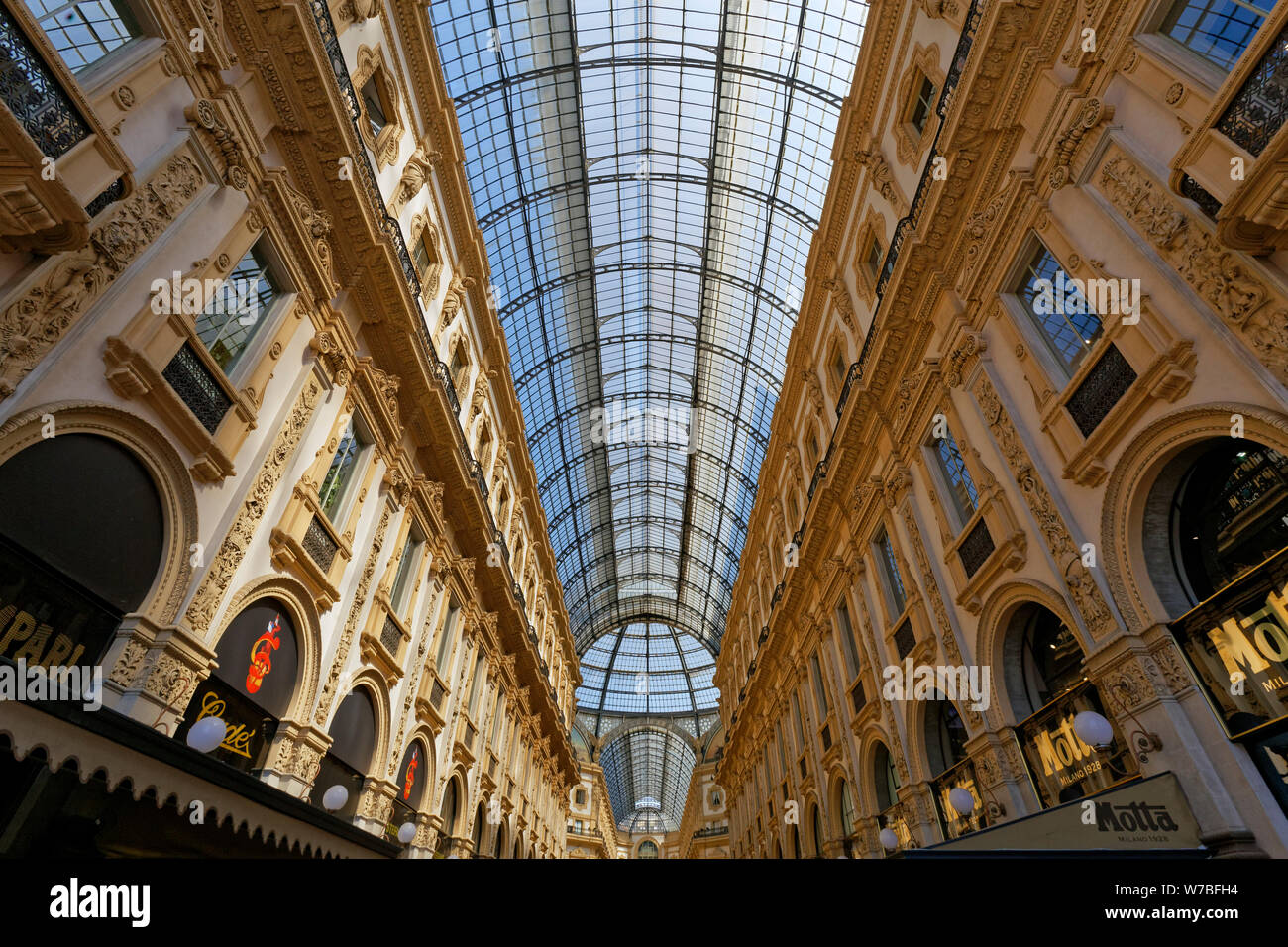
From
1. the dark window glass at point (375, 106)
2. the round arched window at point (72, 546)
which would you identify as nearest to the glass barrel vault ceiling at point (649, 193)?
the dark window glass at point (375, 106)

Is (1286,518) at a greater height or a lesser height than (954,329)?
lesser

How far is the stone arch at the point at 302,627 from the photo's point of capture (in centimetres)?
982

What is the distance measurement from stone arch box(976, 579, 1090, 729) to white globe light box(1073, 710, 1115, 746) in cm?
278

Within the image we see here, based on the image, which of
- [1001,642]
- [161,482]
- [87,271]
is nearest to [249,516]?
[161,482]

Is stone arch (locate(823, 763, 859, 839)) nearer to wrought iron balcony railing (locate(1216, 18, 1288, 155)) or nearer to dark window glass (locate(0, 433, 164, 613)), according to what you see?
wrought iron balcony railing (locate(1216, 18, 1288, 155))

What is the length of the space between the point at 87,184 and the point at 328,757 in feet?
31.4

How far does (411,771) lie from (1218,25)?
19313mm

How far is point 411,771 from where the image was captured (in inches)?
592

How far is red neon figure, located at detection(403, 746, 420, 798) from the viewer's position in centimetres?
1460

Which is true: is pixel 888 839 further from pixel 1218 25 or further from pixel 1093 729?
pixel 1218 25

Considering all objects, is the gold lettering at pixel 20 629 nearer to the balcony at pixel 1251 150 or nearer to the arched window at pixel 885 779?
the balcony at pixel 1251 150
